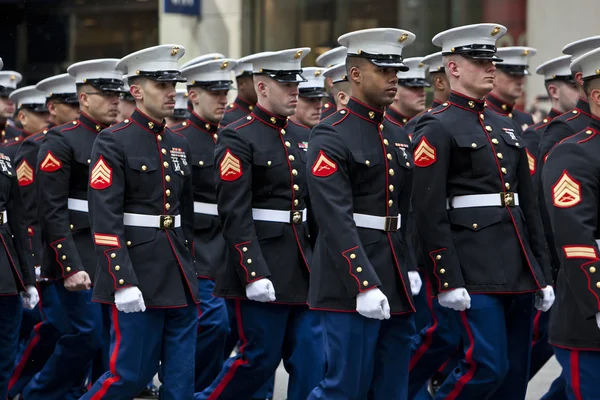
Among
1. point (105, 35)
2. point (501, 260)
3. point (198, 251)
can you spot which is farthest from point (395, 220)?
point (105, 35)

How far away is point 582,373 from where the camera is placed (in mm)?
4969

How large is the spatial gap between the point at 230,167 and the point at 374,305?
1511 mm

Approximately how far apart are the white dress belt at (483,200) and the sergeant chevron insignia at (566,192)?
1.06 metres

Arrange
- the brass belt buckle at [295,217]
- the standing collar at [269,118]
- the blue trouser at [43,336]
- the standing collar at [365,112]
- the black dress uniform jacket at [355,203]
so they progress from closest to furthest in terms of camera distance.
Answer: the black dress uniform jacket at [355,203]
the standing collar at [365,112]
the brass belt buckle at [295,217]
the standing collar at [269,118]
the blue trouser at [43,336]

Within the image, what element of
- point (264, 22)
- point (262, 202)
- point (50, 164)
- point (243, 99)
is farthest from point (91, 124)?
point (264, 22)

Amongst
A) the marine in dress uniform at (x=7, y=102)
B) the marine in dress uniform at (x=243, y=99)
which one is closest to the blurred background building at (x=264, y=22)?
the marine in dress uniform at (x=7, y=102)

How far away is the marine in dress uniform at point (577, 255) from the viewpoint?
4895mm

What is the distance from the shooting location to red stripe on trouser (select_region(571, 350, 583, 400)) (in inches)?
195

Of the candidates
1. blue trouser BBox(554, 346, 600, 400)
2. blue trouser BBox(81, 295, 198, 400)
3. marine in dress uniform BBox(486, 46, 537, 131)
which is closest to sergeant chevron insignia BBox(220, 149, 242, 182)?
blue trouser BBox(81, 295, 198, 400)

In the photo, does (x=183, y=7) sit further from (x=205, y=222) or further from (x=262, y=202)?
(x=262, y=202)

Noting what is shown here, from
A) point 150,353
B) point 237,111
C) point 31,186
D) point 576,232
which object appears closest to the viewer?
point 576,232

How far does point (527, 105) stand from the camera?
42.9ft

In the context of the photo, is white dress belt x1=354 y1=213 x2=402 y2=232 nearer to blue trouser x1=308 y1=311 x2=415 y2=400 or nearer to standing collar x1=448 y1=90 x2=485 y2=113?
blue trouser x1=308 y1=311 x2=415 y2=400

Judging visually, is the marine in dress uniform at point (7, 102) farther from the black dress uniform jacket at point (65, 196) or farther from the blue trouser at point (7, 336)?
the blue trouser at point (7, 336)
